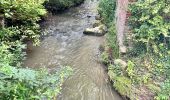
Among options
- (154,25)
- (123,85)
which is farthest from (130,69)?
(154,25)

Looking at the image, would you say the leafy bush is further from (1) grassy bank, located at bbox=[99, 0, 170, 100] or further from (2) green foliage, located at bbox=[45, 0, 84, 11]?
(2) green foliage, located at bbox=[45, 0, 84, 11]

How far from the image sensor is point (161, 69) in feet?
30.1

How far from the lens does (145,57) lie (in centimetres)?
978

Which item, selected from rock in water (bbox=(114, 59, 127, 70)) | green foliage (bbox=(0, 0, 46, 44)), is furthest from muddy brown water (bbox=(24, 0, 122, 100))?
green foliage (bbox=(0, 0, 46, 44))

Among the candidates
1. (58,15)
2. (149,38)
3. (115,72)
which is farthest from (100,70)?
(58,15)

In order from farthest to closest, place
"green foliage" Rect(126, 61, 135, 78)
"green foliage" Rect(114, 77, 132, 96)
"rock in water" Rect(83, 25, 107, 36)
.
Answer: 1. "rock in water" Rect(83, 25, 107, 36)
2. "green foliage" Rect(126, 61, 135, 78)
3. "green foliage" Rect(114, 77, 132, 96)

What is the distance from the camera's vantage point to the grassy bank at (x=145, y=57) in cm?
890

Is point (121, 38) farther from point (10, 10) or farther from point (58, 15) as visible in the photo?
point (58, 15)

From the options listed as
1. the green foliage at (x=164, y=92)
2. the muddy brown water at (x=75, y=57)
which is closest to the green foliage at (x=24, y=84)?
the muddy brown water at (x=75, y=57)

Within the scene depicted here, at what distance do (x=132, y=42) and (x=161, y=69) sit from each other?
66.6 inches

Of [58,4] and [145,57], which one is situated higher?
[58,4]

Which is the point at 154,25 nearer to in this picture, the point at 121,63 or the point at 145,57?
the point at 145,57

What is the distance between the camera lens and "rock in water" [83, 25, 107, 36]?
15188 millimetres

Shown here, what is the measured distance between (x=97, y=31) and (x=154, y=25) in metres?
5.82
